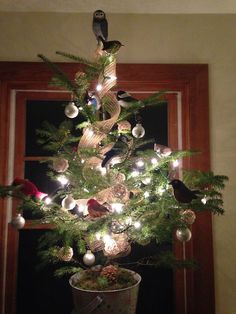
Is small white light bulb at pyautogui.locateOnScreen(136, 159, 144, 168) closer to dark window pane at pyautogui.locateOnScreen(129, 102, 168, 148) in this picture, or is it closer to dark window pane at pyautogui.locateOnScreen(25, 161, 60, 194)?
dark window pane at pyautogui.locateOnScreen(129, 102, 168, 148)

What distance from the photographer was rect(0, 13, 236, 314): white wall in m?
1.80

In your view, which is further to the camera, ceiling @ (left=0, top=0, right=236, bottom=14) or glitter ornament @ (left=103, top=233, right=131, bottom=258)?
ceiling @ (left=0, top=0, right=236, bottom=14)

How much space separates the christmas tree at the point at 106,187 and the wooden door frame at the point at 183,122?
0.51 meters

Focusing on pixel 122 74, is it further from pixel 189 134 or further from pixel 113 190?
pixel 113 190

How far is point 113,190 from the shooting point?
116 centimetres

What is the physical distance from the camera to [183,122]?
183 cm

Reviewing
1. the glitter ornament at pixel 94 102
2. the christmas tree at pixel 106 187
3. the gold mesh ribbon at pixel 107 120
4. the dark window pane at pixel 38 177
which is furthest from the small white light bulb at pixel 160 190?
the dark window pane at pixel 38 177

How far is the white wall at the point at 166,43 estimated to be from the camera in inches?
70.8

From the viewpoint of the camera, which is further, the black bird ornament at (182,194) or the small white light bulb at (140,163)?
the small white light bulb at (140,163)

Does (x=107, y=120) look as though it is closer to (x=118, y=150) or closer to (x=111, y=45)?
(x=118, y=150)

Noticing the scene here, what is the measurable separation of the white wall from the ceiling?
3cm

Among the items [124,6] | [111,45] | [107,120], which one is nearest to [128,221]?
[107,120]

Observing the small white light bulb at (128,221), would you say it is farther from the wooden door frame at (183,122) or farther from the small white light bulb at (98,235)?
the wooden door frame at (183,122)

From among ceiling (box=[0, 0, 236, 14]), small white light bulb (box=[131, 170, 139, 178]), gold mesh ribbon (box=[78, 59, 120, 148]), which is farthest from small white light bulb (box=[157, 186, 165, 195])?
ceiling (box=[0, 0, 236, 14])
